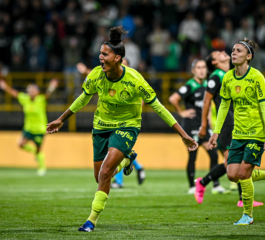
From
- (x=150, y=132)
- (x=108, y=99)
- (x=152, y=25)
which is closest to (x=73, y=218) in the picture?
(x=108, y=99)

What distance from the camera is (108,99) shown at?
6.17 meters

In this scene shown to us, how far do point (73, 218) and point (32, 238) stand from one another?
5.00 feet

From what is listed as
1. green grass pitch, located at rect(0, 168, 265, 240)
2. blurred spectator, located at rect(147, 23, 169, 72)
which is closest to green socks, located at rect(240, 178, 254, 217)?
green grass pitch, located at rect(0, 168, 265, 240)

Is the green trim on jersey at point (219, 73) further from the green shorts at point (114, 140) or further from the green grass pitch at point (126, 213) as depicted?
the green shorts at point (114, 140)

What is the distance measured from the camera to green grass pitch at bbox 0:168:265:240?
19.0 feet

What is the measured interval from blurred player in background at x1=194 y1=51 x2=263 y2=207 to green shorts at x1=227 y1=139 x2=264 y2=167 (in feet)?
4.40

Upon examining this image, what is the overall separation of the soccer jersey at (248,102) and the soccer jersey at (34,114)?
10.3 meters

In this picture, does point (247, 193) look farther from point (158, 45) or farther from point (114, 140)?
point (158, 45)

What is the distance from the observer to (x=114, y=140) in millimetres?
6137

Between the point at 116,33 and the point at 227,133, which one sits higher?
the point at 116,33

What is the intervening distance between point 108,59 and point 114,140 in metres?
0.97

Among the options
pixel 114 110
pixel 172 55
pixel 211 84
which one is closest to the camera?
pixel 114 110

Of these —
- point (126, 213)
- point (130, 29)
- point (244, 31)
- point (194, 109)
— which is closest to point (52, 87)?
point (130, 29)

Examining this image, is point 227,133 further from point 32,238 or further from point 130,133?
point 32,238
